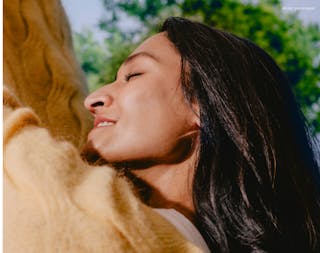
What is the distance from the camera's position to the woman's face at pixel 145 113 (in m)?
1.13

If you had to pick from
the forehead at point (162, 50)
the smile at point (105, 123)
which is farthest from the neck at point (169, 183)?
the forehead at point (162, 50)

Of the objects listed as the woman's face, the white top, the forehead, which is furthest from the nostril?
the white top

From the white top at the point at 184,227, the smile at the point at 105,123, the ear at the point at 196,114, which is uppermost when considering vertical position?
the ear at the point at 196,114

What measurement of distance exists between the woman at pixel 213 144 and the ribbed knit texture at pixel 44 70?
184 mm

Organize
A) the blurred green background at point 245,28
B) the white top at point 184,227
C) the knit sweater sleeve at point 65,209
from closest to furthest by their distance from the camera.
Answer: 1. the knit sweater sleeve at point 65,209
2. the white top at point 184,227
3. the blurred green background at point 245,28

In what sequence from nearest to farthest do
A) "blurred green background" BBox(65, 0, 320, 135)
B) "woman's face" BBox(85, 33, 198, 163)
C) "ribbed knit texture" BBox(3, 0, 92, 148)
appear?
"woman's face" BBox(85, 33, 198, 163), "ribbed knit texture" BBox(3, 0, 92, 148), "blurred green background" BBox(65, 0, 320, 135)

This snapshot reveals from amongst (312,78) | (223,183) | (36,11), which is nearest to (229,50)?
(223,183)

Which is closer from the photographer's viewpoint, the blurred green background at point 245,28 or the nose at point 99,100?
the nose at point 99,100

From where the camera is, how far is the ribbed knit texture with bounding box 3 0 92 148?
1.35 metres

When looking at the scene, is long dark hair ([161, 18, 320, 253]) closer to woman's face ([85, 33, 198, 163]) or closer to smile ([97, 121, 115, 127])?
woman's face ([85, 33, 198, 163])

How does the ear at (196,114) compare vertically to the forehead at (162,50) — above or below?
below

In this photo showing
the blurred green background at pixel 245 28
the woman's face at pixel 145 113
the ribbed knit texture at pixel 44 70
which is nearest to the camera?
the woman's face at pixel 145 113

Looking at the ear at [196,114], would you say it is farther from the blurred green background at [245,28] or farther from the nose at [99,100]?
the blurred green background at [245,28]

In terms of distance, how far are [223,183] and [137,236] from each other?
1.27 ft
